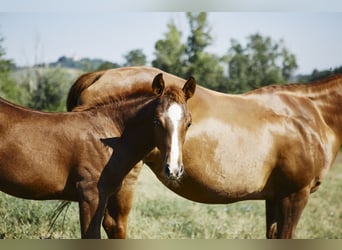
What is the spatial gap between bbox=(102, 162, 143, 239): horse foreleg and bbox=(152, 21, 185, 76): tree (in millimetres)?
4226

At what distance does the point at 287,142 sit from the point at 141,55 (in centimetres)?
456

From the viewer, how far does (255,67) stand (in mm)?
10305

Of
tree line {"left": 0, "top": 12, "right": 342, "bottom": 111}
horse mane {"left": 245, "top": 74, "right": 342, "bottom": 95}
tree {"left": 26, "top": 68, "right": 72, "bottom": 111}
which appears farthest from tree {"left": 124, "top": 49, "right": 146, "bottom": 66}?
horse mane {"left": 245, "top": 74, "right": 342, "bottom": 95}

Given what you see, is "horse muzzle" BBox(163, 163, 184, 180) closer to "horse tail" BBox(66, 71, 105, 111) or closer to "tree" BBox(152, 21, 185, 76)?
"horse tail" BBox(66, 71, 105, 111)

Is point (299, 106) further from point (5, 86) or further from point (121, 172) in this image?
point (5, 86)

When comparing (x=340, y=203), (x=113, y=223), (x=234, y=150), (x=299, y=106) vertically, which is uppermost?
(x=299, y=106)

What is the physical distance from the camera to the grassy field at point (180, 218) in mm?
6129

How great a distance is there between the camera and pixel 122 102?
4395 millimetres

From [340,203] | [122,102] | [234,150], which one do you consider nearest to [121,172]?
[122,102]

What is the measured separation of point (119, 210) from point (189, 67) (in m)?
5.24

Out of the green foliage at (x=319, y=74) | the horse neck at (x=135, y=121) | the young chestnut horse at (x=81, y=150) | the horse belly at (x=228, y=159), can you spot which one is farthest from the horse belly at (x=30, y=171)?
the green foliage at (x=319, y=74)

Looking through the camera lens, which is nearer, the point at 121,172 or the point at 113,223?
the point at 121,172

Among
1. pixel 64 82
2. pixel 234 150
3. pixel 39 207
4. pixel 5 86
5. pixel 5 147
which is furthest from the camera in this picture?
pixel 64 82

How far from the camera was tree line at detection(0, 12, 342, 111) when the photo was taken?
904 cm
